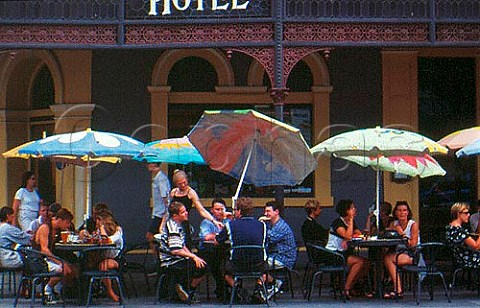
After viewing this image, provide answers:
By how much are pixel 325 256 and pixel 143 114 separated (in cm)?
560

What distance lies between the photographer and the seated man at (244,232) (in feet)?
43.4

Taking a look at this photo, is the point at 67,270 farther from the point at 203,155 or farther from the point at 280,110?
the point at 280,110

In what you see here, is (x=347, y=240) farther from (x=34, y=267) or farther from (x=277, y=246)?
(x=34, y=267)

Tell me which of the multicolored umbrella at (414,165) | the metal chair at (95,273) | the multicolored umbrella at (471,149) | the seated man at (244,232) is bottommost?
the metal chair at (95,273)

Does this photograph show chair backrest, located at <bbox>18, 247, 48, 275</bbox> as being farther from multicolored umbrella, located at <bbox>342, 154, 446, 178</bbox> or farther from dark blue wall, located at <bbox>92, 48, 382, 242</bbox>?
dark blue wall, located at <bbox>92, 48, 382, 242</bbox>

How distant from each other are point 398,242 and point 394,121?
5.05 meters

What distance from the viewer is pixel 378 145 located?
13.9 meters

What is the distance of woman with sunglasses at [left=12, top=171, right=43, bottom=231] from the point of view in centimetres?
→ 1656

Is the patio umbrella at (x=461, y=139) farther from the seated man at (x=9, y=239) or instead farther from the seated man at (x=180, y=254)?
the seated man at (x=9, y=239)

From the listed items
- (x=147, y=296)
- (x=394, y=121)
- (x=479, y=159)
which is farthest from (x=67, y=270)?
(x=479, y=159)

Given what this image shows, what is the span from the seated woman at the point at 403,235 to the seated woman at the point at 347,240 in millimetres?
359

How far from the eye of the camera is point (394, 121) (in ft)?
60.4

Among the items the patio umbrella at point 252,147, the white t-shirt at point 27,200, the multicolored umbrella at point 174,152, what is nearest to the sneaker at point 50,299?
the multicolored umbrella at point 174,152

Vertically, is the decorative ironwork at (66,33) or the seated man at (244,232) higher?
the decorative ironwork at (66,33)
